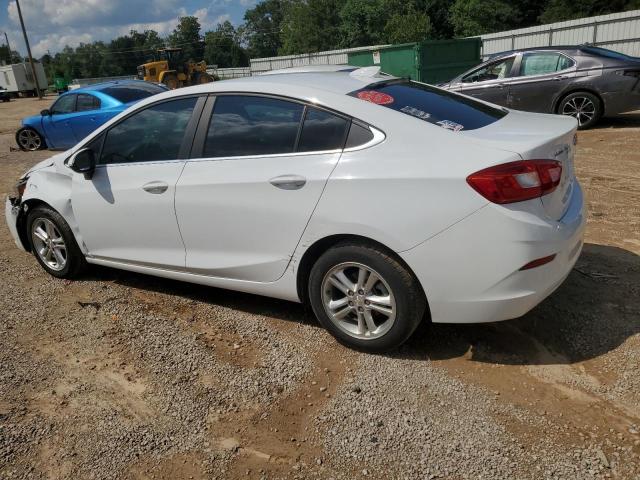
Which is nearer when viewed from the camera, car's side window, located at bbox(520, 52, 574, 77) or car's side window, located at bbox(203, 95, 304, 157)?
car's side window, located at bbox(203, 95, 304, 157)

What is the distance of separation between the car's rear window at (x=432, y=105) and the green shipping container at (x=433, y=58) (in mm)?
13203

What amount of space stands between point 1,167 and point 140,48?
4624 inches

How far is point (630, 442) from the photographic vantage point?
250cm

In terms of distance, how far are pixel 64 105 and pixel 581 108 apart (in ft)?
33.5

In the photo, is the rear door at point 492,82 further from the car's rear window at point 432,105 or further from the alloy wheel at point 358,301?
the alloy wheel at point 358,301

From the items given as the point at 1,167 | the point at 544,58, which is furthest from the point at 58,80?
the point at 544,58

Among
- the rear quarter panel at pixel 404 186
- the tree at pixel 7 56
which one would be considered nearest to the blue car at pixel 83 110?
the rear quarter panel at pixel 404 186

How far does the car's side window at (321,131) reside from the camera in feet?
10.4

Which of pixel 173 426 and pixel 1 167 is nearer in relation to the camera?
pixel 173 426

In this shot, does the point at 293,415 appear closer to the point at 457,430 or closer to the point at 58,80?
the point at 457,430

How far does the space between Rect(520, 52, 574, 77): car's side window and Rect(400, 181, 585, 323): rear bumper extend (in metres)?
8.30

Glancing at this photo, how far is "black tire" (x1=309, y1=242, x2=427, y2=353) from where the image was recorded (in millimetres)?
3018

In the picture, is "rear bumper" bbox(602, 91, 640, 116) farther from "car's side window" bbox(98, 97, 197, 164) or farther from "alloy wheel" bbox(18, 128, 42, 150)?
"alloy wheel" bbox(18, 128, 42, 150)

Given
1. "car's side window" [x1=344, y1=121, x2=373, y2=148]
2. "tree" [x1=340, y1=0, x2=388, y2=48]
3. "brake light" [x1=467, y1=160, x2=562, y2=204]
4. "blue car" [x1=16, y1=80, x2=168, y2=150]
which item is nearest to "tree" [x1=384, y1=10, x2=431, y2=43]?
"tree" [x1=340, y1=0, x2=388, y2=48]
